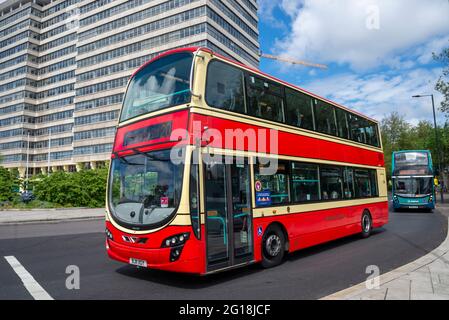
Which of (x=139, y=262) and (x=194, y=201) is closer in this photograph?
(x=194, y=201)

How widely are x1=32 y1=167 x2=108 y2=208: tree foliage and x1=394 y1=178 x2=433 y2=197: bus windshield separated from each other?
68.3ft

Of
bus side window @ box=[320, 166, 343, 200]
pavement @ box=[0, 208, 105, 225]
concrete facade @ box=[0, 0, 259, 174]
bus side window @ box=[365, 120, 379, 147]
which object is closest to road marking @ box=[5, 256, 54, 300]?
bus side window @ box=[320, 166, 343, 200]

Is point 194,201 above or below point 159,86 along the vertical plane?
below

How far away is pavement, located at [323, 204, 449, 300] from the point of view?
5184mm

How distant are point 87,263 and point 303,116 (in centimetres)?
658

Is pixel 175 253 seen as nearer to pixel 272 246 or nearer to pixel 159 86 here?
pixel 272 246

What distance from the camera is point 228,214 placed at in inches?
265

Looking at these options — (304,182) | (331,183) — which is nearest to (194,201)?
(304,182)

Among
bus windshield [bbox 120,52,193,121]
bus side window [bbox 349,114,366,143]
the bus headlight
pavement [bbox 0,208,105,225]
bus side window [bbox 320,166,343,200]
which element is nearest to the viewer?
the bus headlight

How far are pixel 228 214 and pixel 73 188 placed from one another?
22521mm

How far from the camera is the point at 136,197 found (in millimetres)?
6574

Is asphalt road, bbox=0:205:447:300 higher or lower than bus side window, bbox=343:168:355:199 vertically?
lower

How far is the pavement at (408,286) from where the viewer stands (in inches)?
204

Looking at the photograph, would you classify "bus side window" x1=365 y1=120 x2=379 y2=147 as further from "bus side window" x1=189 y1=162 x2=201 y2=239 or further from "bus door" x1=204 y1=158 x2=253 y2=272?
"bus side window" x1=189 y1=162 x2=201 y2=239
